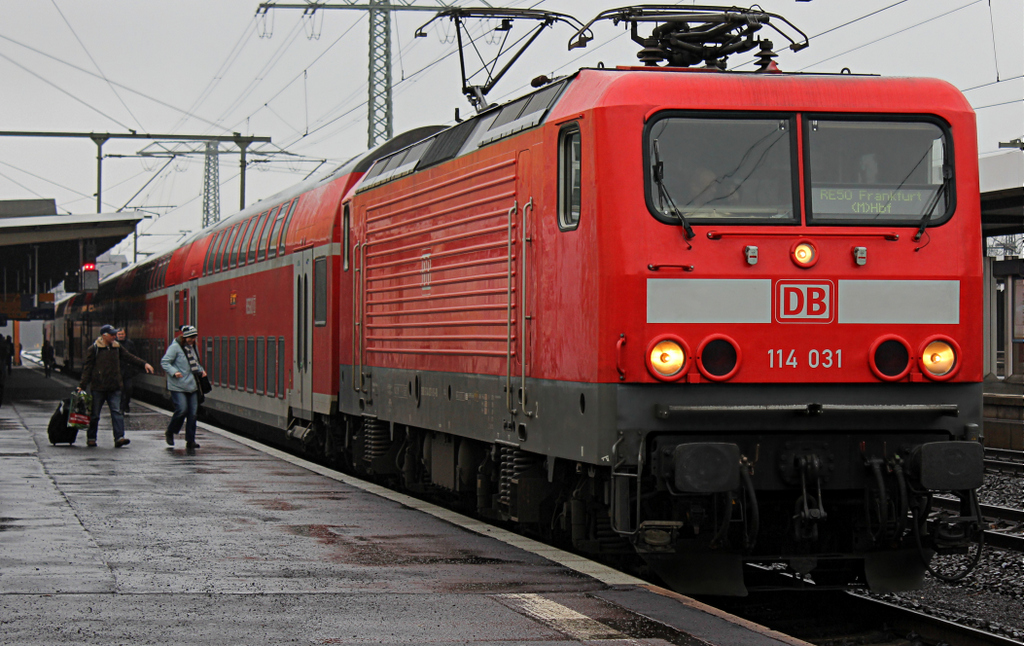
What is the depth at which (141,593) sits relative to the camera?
7215 mm

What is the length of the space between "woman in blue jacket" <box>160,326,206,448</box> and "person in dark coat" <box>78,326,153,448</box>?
632mm

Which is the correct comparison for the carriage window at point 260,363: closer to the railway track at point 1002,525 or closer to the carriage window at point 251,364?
the carriage window at point 251,364

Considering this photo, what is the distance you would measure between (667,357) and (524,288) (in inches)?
63.3

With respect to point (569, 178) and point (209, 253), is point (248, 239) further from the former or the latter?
point (569, 178)

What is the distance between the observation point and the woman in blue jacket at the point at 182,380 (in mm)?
16656

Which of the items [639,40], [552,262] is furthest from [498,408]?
[639,40]

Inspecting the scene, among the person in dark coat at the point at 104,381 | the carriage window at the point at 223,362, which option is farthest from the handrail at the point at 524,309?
the carriage window at the point at 223,362

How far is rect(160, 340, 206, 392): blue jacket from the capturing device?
658 inches

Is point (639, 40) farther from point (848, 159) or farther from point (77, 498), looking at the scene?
point (77, 498)

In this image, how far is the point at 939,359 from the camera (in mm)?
8016

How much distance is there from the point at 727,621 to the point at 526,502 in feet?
8.98

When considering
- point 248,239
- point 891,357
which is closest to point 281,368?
point 248,239

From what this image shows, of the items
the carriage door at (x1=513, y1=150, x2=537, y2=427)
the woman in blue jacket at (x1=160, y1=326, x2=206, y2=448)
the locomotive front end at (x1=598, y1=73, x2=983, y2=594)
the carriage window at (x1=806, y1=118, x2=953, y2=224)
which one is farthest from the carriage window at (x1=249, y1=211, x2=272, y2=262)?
the carriage window at (x1=806, y1=118, x2=953, y2=224)

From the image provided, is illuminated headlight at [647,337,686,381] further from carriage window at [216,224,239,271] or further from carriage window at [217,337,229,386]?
carriage window at [217,337,229,386]
